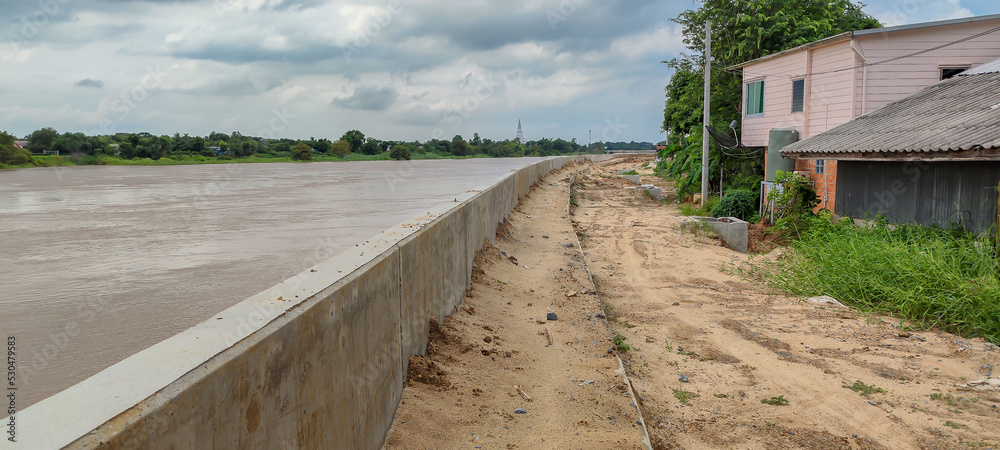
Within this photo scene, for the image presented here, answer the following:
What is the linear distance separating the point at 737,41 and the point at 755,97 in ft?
13.0

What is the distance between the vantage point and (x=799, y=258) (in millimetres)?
11930

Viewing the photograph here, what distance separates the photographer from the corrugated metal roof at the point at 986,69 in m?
13.6

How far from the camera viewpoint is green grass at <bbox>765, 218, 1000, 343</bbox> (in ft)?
25.0

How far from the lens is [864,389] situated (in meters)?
5.95

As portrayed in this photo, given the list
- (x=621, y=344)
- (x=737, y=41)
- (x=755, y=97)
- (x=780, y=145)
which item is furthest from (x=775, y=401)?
(x=737, y=41)

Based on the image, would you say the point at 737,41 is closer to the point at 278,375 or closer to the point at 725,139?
the point at 725,139

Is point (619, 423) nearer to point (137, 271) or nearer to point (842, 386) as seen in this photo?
point (842, 386)

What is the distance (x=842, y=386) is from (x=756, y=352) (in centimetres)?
111

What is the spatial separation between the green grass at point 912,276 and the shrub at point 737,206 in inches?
271

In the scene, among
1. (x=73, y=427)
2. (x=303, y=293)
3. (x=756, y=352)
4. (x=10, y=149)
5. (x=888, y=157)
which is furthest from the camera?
(x=10, y=149)

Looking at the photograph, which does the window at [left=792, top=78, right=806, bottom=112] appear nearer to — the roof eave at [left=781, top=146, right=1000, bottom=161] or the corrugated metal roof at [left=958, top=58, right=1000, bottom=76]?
the corrugated metal roof at [left=958, top=58, right=1000, bottom=76]

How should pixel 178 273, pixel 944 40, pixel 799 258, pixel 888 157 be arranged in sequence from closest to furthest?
pixel 178 273
pixel 888 157
pixel 799 258
pixel 944 40

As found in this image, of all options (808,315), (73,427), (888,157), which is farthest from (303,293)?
(888,157)

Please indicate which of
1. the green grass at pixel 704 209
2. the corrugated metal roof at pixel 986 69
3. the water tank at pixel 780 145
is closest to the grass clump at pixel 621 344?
the corrugated metal roof at pixel 986 69
